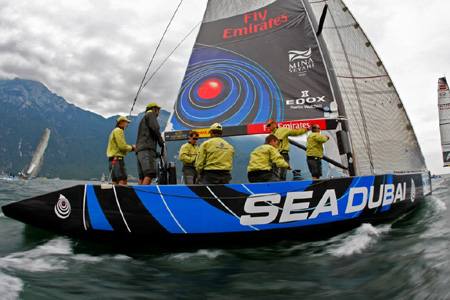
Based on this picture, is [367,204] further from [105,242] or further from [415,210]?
[105,242]

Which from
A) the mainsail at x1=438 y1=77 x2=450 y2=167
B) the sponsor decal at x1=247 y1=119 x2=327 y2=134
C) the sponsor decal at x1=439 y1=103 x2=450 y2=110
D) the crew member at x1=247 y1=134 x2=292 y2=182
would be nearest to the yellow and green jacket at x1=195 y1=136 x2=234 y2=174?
the crew member at x1=247 y1=134 x2=292 y2=182

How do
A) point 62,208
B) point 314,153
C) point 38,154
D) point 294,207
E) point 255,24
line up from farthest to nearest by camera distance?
point 38,154 < point 255,24 < point 314,153 < point 62,208 < point 294,207

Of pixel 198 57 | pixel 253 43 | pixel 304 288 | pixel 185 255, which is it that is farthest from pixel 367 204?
pixel 198 57

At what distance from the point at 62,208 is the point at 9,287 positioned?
1.64 m

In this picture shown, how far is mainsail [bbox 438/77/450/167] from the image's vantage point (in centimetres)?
1709

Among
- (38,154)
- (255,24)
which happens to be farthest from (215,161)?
(38,154)

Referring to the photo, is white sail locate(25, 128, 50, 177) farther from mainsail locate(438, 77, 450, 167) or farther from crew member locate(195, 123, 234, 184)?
mainsail locate(438, 77, 450, 167)

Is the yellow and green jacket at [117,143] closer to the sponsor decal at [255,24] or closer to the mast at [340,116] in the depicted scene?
the mast at [340,116]

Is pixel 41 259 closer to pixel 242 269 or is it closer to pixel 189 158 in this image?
pixel 242 269

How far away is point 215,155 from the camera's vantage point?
4133mm

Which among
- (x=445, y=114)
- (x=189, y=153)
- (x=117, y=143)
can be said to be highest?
(x=445, y=114)

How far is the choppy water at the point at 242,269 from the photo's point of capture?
7.02 ft

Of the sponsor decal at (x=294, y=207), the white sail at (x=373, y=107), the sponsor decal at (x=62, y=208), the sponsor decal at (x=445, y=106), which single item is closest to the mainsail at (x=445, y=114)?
the sponsor decal at (x=445, y=106)

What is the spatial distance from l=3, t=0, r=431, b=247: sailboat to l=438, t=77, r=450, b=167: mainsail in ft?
44.5
